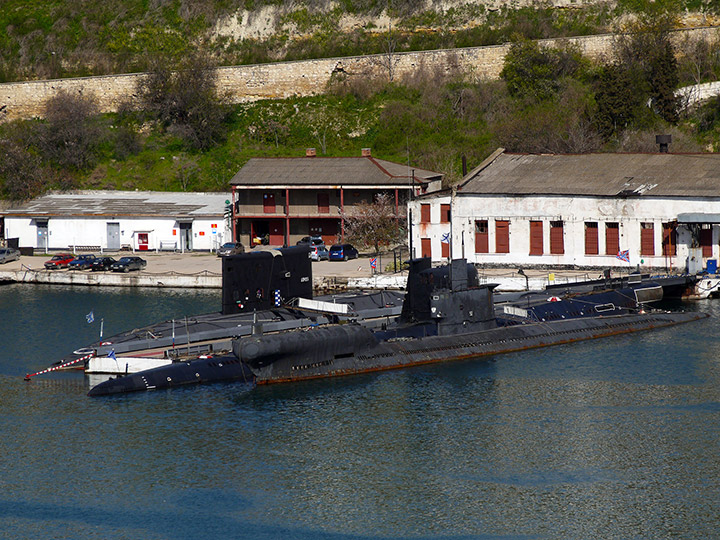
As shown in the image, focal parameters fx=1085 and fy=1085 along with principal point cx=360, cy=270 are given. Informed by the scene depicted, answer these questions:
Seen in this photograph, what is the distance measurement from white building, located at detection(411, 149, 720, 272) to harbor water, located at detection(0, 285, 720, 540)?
17875 millimetres

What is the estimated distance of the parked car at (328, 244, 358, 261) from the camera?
7875 centimetres

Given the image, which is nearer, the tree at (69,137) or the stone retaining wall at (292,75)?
the tree at (69,137)

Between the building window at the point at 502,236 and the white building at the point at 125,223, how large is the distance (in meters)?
23.9

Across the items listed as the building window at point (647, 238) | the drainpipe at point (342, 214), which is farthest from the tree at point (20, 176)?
the building window at point (647, 238)

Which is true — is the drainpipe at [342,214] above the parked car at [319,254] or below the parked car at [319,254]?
above

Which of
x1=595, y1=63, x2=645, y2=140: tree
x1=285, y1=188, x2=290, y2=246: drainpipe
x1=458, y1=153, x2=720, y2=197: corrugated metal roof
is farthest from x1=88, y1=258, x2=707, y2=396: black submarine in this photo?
x1=595, y1=63, x2=645, y2=140: tree

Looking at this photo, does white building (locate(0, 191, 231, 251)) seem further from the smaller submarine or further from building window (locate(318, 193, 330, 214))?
the smaller submarine

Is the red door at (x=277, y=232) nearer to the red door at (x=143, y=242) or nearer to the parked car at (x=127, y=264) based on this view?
the red door at (x=143, y=242)

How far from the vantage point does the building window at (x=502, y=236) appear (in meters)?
72.8

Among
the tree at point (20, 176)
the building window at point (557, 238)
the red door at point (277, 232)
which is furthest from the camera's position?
the tree at point (20, 176)

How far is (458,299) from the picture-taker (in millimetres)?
49812

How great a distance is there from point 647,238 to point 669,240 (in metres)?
1.38

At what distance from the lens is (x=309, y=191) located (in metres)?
86.6

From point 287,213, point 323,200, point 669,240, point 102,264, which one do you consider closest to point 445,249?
point 669,240
